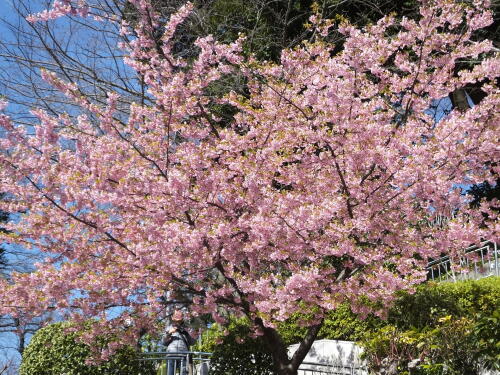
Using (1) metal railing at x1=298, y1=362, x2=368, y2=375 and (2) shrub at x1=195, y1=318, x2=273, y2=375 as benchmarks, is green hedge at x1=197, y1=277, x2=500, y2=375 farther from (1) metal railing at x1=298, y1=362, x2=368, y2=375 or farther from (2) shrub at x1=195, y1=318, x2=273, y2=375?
(1) metal railing at x1=298, y1=362, x2=368, y2=375

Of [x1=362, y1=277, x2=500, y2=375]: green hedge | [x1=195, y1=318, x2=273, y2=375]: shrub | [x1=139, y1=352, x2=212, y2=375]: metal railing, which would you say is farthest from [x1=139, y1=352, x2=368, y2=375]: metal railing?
[x1=362, y1=277, x2=500, y2=375]: green hedge

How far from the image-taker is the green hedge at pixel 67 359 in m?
9.64

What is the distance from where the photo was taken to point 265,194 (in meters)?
7.52

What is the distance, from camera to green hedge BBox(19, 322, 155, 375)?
9.64m

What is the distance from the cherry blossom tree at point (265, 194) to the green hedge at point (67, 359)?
1.13 m

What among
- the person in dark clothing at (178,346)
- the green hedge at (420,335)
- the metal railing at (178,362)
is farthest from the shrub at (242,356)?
the person in dark clothing at (178,346)

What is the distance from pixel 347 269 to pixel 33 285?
470cm

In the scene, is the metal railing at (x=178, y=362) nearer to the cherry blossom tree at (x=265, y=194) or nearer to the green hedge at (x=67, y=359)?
A: the green hedge at (x=67, y=359)

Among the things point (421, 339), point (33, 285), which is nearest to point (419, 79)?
point (421, 339)

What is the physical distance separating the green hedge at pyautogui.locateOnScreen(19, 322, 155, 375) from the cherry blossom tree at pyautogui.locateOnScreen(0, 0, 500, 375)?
1.13 meters

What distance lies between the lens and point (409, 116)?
339 inches

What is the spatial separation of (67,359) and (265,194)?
496 centimetres

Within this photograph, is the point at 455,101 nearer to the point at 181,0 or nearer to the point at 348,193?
the point at 181,0

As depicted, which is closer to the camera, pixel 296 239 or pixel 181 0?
pixel 296 239
